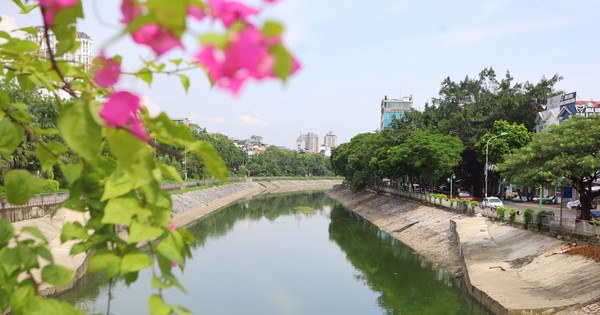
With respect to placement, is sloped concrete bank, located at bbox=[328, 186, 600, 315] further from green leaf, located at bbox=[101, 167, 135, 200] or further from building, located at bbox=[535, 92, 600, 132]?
green leaf, located at bbox=[101, 167, 135, 200]

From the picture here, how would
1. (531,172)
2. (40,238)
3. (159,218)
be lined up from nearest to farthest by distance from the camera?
(159,218)
(40,238)
(531,172)

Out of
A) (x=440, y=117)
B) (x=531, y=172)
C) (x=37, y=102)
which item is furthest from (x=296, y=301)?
(x=440, y=117)

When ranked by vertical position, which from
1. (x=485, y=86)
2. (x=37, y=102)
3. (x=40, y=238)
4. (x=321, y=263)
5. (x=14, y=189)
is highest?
(x=485, y=86)

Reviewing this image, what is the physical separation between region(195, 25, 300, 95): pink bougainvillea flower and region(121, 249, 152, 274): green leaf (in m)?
0.65

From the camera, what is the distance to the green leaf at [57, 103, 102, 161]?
1.07 metres

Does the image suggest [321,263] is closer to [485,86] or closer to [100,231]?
[100,231]

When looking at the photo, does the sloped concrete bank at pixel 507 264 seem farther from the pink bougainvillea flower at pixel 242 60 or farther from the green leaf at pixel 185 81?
the pink bougainvillea flower at pixel 242 60

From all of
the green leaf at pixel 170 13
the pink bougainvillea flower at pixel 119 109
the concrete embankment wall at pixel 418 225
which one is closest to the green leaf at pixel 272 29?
the green leaf at pixel 170 13

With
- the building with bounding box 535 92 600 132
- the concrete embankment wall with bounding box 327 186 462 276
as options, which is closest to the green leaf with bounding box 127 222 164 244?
the concrete embankment wall with bounding box 327 186 462 276

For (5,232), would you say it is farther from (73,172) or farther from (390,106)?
(390,106)

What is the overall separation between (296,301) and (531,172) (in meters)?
9.60

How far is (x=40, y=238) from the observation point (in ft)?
5.09

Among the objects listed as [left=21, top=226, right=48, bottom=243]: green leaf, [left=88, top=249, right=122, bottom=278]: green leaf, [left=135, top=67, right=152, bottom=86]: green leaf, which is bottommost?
[left=88, top=249, right=122, bottom=278]: green leaf

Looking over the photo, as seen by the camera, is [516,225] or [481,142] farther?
[481,142]
